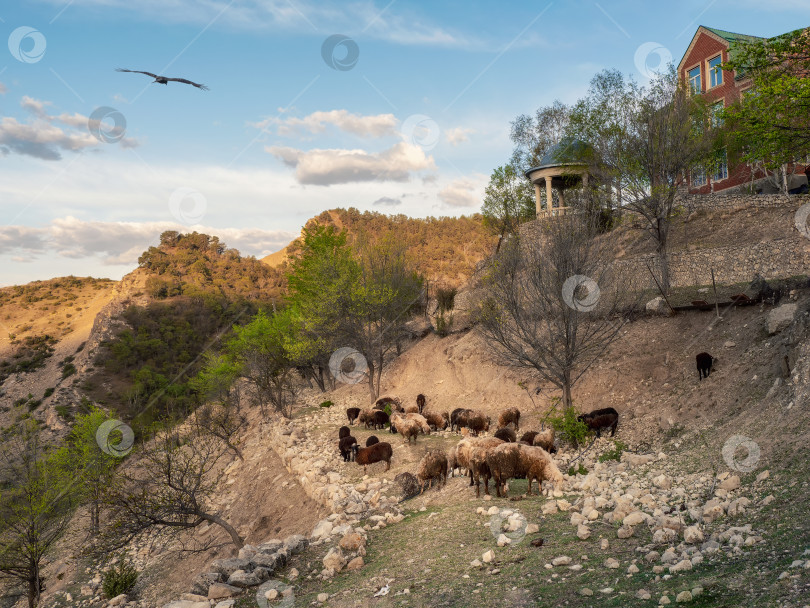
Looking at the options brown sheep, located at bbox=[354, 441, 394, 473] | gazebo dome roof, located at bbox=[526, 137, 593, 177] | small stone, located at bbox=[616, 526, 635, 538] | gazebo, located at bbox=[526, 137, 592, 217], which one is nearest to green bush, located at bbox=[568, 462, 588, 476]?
small stone, located at bbox=[616, 526, 635, 538]

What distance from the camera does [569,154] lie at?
1455 inches

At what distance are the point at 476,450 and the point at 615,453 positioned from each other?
478cm

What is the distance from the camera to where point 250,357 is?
105 feet

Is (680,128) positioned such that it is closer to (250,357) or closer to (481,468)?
(481,468)

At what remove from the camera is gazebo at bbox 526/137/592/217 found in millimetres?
35812

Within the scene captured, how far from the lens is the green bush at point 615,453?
45.8 ft

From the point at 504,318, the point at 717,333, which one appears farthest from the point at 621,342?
Answer: the point at 504,318

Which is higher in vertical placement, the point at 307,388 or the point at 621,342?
the point at 621,342

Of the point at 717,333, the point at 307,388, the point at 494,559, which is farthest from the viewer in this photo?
the point at 307,388

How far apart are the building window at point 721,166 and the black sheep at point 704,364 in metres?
22.1

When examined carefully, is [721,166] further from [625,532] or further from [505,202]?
[625,532]

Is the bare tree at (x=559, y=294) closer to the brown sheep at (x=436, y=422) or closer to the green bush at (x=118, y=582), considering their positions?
the brown sheep at (x=436, y=422)

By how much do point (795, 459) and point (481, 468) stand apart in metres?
5.84

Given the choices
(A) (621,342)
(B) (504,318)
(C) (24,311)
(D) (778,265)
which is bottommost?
(A) (621,342)
